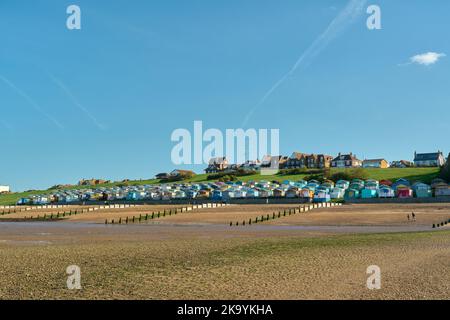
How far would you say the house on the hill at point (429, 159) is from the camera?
552ft

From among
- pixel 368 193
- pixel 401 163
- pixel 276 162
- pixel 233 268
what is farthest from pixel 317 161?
pixel 233 268

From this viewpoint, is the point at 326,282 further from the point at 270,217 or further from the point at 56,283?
the point at 270,217

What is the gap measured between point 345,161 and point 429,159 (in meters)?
31.4

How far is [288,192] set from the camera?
93.1 meters

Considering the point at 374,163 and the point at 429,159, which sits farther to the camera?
the point at 374,163

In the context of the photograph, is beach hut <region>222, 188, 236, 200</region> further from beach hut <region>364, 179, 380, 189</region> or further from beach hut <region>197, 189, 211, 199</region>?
beach hut <region>364, 179, 380, 189</region>

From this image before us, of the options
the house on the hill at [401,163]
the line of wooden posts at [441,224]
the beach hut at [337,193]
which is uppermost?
the house on the hill at [401,163]

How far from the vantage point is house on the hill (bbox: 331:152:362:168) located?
573ft

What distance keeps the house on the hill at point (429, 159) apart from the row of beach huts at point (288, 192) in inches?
2990

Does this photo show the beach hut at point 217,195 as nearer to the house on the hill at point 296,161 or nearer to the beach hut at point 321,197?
the beach hut at point 321,197

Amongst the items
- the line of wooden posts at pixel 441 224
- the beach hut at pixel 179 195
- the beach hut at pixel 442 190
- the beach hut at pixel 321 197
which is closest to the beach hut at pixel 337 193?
the beach hut at pixel 321 197

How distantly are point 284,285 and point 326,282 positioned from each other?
167cm

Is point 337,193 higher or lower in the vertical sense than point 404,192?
lower

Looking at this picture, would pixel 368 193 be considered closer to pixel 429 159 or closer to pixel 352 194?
pixel 352 194
